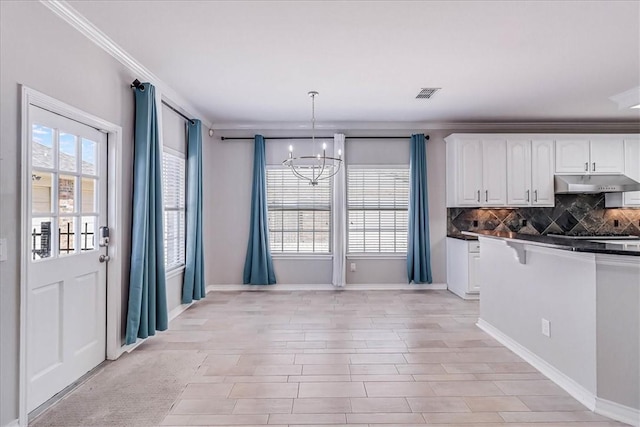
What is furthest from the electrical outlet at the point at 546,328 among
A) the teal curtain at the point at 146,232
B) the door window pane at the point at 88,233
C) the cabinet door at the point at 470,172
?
the door window pane at the point at 88,233

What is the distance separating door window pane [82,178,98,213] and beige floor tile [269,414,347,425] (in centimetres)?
218

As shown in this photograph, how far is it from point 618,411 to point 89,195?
4148 mm

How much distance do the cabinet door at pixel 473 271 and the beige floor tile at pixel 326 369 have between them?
9.88ft

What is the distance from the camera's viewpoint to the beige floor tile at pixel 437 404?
2.50 m

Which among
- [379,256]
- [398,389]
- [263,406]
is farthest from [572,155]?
[263,406]

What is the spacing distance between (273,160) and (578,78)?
13.9 feet

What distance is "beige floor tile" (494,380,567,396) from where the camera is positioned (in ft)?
8.93

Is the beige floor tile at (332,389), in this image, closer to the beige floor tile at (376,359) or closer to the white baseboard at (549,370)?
the beige floor tile at (376,359)

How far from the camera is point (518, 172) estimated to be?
579 centimetres

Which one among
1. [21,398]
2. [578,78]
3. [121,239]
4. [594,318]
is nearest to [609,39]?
[578,78]

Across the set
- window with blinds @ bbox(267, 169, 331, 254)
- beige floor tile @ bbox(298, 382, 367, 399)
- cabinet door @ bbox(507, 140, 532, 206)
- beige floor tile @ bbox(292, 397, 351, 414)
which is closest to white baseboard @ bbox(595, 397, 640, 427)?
beige floor tile @ bbox(298, 382, 367, 399)

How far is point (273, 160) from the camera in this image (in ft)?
20.4

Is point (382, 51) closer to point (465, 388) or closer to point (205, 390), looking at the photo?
point (465, 388)

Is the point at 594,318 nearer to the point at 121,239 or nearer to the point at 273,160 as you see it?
the point at 121,239
